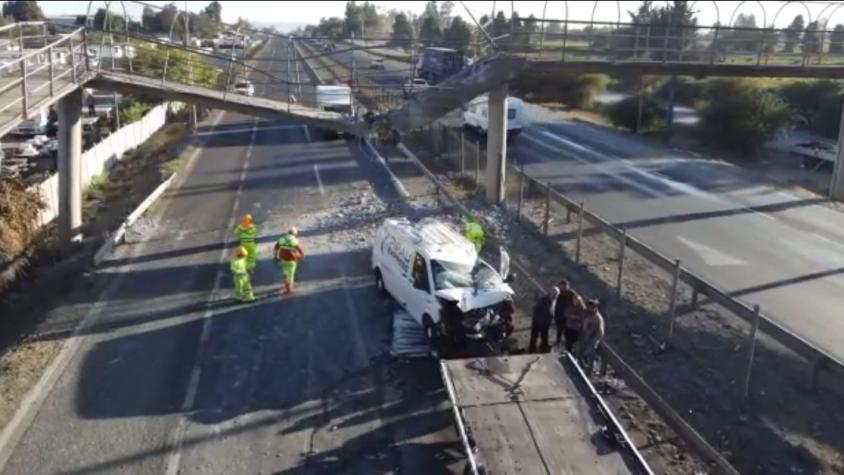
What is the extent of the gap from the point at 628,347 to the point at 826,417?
11.5 feet

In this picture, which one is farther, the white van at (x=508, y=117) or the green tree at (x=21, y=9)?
the green tree at (x=21, y=9)

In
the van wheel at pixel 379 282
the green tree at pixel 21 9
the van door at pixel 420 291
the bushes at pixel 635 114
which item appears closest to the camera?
the van door at pixel 420 291

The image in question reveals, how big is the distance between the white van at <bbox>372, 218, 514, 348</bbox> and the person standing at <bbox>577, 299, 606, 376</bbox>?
5.53ft

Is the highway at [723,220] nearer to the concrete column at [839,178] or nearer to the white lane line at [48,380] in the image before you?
the concrete column at [839,178]

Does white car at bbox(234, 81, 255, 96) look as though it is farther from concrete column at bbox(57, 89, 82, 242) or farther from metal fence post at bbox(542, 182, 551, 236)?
metal fence post at bbox(542, 182, 551, 236)

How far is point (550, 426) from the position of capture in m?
10.1

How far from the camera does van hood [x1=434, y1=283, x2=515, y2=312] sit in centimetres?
1397


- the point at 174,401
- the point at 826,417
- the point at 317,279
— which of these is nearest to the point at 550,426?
the point at 826,417

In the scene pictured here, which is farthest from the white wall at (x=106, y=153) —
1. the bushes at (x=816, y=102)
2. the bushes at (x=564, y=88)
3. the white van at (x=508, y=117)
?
the bushes at (x=816, y=102)

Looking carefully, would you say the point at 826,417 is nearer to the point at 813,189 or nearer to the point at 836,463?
the point at 836,463

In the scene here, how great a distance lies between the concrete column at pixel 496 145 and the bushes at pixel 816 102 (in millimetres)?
26385

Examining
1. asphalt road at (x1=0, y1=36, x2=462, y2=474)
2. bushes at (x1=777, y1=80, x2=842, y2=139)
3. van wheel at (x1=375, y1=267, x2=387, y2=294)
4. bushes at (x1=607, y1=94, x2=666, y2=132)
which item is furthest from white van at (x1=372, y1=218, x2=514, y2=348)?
bushes at (x1=777, y1=80, x2=842, y2=139)

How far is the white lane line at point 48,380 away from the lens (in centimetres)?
1123

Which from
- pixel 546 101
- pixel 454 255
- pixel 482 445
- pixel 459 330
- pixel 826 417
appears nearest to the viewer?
pixel 482 445
